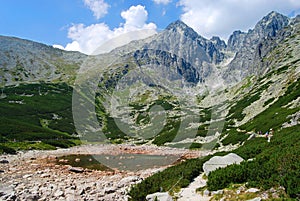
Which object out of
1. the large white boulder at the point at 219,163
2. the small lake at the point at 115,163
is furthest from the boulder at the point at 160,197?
the small lake at the point at 115,163

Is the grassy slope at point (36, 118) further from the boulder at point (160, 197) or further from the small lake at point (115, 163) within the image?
the boulder at point (160, 197)

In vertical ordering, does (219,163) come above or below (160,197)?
above

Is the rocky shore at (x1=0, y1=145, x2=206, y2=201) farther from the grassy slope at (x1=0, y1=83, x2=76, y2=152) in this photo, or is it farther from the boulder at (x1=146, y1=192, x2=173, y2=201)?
the grassy slope at (x1=0, y1=83, x2=76, y2=152)

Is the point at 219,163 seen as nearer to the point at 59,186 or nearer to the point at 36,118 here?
the point at 59,186

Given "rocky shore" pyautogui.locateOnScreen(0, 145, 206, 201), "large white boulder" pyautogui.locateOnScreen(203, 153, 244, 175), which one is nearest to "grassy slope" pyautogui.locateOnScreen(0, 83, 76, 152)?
"rocky shore" pyautogui.locateOnScreen(0, 145, 206, 201)

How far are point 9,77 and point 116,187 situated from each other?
636 feet

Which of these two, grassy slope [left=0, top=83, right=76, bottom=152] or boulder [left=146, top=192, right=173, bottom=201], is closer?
boulder [left=146, top=192, right=173, bottom=201]

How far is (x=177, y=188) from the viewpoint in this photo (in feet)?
58.9

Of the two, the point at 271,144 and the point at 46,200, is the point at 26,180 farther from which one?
the point at 271,144

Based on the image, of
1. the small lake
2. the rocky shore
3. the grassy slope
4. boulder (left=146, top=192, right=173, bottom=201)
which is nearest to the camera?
boulder (left=146, top=192, right=173, bottom=201)

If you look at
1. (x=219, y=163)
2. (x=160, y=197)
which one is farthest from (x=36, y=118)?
(x=160, y=197)

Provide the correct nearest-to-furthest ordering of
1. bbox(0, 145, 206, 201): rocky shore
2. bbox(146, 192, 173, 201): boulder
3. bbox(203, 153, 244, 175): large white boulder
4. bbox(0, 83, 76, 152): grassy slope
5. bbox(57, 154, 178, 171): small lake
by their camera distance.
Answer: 1. bbox(146, 192, 173, 201): boulder
2. bbox(203, 153, 244, 175): large white boulder
3. bbox(0, 145, 206, 201): rocky shore
4. bbox(57, 154, 178, 171): small lake
5. bbox(0, 83, 76, 152): grassy slope

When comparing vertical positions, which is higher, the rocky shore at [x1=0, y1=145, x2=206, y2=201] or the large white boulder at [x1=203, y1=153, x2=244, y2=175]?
the large white boulder at [x1=203, y1=153, x2=244, y2=175]

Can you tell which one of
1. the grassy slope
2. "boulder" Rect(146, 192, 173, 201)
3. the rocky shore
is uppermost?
the grassy slope
